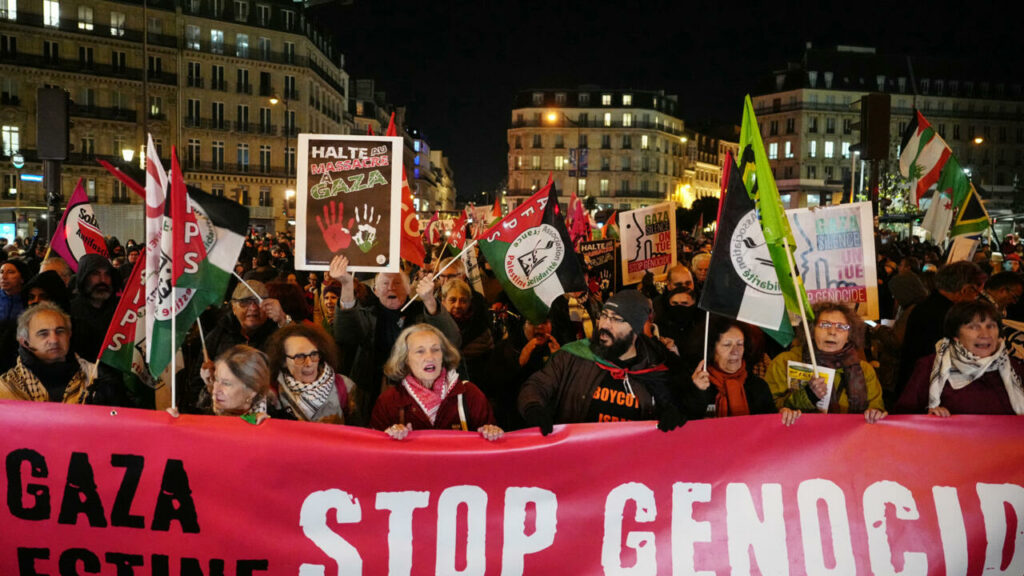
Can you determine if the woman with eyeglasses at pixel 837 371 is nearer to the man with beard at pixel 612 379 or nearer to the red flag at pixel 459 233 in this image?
the man with beard at pixel 612 379

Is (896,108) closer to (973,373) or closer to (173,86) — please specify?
(173,86)

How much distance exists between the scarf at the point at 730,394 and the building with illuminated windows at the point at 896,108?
10065 centimetres

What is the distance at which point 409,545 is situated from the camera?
164 inches

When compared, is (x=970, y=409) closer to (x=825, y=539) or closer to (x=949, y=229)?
(x=825, y=539)

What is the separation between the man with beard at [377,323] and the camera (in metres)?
5.84

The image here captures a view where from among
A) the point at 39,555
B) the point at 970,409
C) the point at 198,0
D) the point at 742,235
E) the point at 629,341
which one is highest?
the point at 198,0

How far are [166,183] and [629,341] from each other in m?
2.73

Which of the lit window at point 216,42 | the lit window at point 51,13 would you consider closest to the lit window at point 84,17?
the lit window at point 51,13

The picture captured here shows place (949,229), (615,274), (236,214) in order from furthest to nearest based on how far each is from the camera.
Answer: (615,274) → (949,229) → (236,214)

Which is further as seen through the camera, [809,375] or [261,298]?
[261,298]

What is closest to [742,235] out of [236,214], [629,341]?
[629,341]

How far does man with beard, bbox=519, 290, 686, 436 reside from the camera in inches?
181

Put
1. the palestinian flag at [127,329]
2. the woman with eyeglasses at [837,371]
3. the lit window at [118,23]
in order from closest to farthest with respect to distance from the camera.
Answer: the woman with eyeglasses at [837,371], the palestinian flag at [127,329], the lit window at [118,23]

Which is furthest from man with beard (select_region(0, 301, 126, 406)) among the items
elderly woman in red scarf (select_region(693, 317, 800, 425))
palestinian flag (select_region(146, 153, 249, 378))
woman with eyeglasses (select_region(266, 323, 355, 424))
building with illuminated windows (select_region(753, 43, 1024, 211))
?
building with illuminated windows (select_region(753, 43, 1024, 211))
